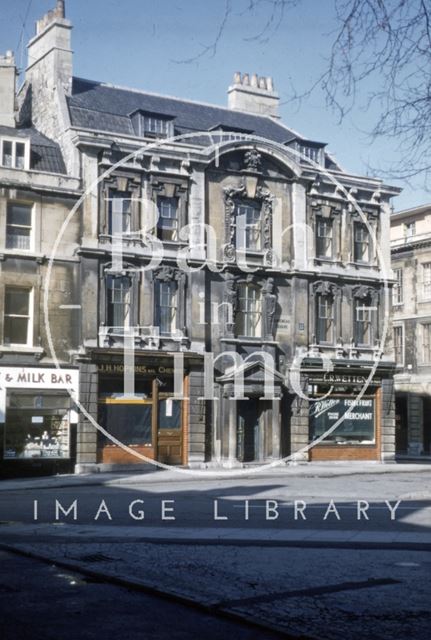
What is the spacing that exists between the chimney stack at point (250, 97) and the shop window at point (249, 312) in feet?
36.0

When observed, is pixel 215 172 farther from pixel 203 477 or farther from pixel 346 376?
pixel 203 477

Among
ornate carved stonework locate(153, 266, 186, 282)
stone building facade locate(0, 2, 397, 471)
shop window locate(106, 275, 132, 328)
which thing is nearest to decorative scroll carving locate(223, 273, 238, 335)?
stone building facade locate(0, 2, 397, 471)

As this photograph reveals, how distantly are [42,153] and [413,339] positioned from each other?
89.8 ft

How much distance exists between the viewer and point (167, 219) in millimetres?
38250

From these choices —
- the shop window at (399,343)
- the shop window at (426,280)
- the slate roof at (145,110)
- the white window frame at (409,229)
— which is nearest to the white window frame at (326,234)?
the slate roof at (145,110)

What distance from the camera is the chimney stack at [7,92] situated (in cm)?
3859

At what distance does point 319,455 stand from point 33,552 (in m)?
28.3

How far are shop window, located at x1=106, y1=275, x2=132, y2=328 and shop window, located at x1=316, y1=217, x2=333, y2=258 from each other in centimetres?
965

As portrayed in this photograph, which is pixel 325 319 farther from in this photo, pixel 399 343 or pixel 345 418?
pixel 399 343

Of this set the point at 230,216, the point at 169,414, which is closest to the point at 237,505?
the point at 169,414

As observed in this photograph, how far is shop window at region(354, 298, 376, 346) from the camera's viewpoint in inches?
1704

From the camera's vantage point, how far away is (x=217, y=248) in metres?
39.3

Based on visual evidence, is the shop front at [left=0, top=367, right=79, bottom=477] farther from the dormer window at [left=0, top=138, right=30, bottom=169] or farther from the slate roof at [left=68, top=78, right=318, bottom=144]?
the slate roof at [left=68, top=78, right=318, bottom=144]

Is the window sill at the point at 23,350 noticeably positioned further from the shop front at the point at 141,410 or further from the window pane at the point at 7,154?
the window pane at the point at 7,154
